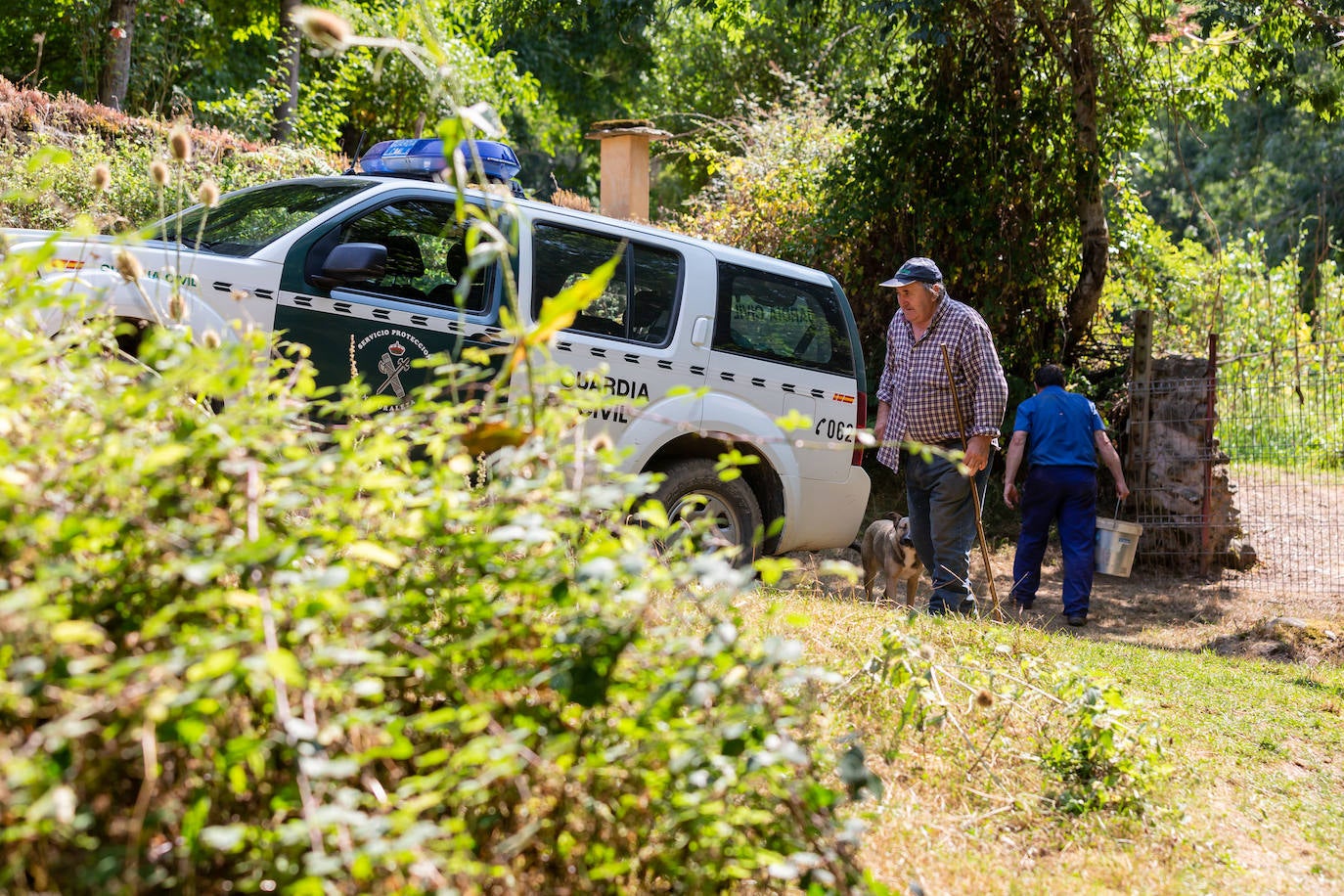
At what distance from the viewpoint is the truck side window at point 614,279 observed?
6277 millimetres

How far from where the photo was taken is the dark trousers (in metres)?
8.79

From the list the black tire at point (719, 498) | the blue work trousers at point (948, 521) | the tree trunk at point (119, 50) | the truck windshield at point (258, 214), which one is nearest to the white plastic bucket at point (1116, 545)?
the blue work trousers at point (948, 521)

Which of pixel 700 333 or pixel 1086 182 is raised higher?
pixel 1086 182

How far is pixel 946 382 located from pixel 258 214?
3.76m

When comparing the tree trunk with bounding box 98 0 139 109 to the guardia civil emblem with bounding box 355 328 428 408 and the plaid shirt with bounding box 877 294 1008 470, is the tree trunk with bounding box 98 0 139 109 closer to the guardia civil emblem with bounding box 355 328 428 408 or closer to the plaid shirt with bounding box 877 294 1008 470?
the guardia civil emblem with bounding box 355 328 428 408

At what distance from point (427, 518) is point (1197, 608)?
904 centimetres

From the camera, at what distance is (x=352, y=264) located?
5465 millimetres

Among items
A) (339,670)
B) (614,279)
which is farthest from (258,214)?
(339,670)

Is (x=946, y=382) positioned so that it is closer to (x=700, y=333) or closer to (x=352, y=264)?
(x=700, y=333)

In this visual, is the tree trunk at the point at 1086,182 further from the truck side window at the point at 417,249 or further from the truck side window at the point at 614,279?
the truck side window at the point at 417,249

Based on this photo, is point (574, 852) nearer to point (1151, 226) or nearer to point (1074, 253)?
point (1074, 253)

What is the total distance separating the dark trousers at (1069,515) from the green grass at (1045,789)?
9.38 ft

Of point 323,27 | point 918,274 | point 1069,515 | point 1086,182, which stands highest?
point 1086,182

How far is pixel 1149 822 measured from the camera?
4.02 meters
